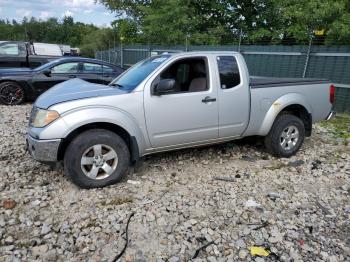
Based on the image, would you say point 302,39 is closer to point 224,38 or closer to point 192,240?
point 224,38

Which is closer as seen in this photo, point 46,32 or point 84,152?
point 84,152

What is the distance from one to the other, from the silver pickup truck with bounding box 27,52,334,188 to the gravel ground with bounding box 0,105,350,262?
42 centimetres

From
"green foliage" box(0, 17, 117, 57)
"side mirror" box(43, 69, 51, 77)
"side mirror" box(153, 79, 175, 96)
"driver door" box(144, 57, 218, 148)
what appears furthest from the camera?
"green foliage" box(0, 17, 117, 57)

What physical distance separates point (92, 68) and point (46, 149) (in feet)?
19.8

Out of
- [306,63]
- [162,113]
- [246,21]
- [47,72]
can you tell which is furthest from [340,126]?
[246,21]

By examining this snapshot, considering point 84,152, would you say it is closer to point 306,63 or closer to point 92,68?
point 92,68

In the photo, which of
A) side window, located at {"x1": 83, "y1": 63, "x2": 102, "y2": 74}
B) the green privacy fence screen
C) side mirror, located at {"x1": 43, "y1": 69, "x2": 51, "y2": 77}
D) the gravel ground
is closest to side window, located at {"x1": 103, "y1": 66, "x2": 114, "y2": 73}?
side window, located at {"x1": 83, "y1": 63, "x2": 102, "y2": 74}

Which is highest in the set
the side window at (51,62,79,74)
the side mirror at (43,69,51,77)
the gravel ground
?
the side window at (51,62,79,74)

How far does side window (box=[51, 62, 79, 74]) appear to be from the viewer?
9.14 m

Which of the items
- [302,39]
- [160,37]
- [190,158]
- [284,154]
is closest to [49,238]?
[190,158]

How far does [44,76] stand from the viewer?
9.01 metres

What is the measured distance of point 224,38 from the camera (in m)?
16.0

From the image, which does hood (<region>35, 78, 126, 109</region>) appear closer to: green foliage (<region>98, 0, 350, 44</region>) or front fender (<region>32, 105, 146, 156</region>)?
front fender (<region>32, 105, 146, 156</region>)

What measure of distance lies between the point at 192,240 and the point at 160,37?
560 inches
